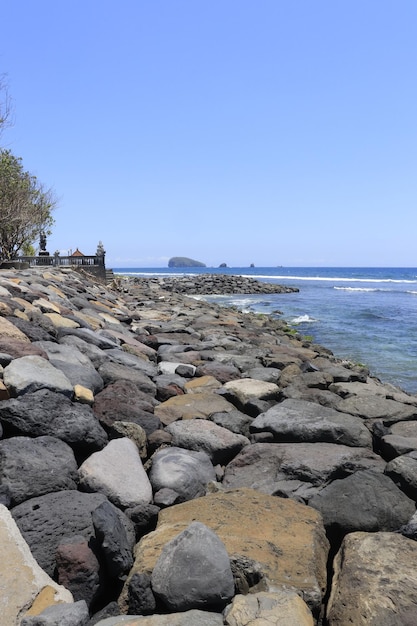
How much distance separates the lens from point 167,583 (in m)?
2.36

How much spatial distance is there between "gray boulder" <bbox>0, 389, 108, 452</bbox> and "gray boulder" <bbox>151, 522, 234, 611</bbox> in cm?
147

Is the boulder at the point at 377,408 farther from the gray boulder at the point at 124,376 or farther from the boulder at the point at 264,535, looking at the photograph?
the boulder at the point at 264,535

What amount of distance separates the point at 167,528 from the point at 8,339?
9.50ft

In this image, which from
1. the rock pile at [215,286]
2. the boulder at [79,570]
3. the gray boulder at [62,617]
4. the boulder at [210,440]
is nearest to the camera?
the gray boulder at [62,617]

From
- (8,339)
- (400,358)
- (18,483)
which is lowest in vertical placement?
(400,358)

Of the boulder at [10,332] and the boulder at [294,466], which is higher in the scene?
the boulder at [10,332]

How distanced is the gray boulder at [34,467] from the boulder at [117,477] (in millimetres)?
104

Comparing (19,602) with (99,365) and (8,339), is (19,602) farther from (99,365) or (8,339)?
(99,365)

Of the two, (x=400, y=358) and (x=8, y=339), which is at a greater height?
(x=8, y=339)

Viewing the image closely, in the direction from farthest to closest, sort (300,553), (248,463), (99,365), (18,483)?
1. (99,365)
2. (248,463)
3. (18,483)
4. (300,553)

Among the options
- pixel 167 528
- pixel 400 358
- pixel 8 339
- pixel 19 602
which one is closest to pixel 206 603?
pixel 167 528

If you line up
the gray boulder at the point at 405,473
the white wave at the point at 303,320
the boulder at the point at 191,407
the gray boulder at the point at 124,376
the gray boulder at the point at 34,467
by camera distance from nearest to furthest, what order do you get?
1. the gray boulder at the point at 34,467
2. the gray boulder at the point at 405,473
3. the boulder at the point at 191,407
4. the gray boulder at the point at 124,376
5. the white wave at the point at 303,320

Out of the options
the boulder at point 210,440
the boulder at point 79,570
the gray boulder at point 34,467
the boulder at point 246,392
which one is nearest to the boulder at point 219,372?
the boulder at point 246,392

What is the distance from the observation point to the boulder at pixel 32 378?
3986 mm
